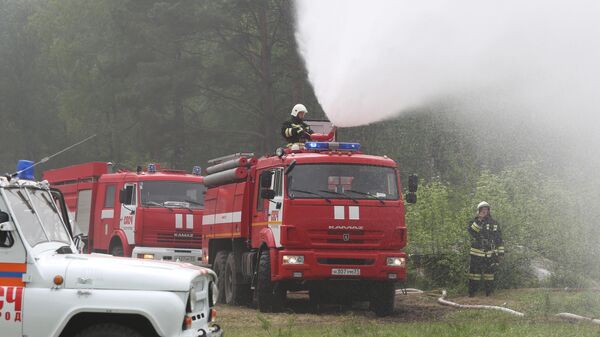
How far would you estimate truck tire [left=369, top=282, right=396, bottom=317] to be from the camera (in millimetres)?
17016

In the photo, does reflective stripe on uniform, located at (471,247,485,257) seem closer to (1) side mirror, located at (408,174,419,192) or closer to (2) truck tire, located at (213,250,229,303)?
(1) side mirror, located at (408,174,419,192)

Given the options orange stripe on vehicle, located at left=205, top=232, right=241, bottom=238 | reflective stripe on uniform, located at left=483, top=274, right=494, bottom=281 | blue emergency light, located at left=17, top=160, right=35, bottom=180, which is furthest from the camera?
orange stripe on vehicle, located at left=205, top=232, right=241, bottom=238

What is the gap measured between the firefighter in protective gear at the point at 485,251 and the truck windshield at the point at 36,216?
10709mm

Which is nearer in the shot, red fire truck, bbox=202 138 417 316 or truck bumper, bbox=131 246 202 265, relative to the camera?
red fire truck, bbox=202 138 417 316

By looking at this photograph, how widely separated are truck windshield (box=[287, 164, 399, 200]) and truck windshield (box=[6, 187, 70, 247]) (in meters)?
6.90

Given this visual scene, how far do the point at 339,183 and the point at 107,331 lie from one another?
8579 mm

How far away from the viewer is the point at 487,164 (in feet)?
111

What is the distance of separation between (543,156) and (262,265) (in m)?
12.1

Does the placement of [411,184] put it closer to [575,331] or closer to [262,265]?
[262,265]

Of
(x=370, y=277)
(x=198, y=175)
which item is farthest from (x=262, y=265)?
(x=198, y=175)

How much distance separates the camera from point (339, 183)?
16.6m

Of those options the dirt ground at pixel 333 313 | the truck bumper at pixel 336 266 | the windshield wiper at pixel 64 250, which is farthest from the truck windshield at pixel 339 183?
the windshield wiper at pixel 64 250

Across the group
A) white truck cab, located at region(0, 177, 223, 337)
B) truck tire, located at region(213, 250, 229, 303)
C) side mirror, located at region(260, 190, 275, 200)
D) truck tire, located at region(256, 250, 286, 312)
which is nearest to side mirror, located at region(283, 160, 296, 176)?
side mirror, located at region(260, 190, 275, 200)

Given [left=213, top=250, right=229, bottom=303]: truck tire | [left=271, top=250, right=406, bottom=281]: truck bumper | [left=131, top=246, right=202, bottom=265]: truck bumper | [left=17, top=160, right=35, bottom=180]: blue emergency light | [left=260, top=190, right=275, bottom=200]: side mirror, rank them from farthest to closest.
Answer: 1. [left=131, top=246, right=202, bottom=265]: truck bumper
2. [left=213, top=250, right=229, bottom=303]: truck tire
3. [left=260, top=190, right=275, bottom=200]: side mirror
4. [left=271, top=250, right=406, bottom=281]: truck bumper
5. [left=17, top=160, right=35, bottom=180]: blue emergency light
